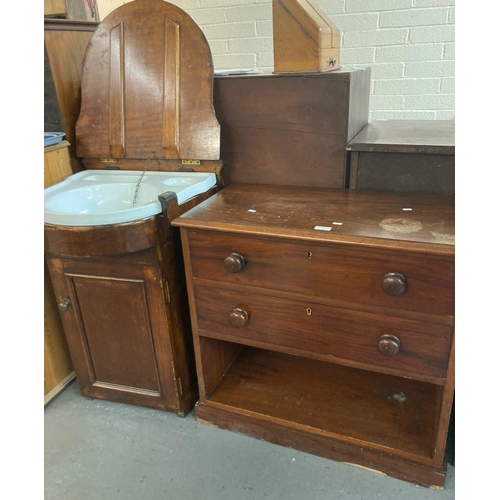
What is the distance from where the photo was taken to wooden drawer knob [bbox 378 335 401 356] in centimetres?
100

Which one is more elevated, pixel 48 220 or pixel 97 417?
pixel 48 220

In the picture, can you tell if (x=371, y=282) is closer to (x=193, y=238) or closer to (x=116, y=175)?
(x=193, y=238)

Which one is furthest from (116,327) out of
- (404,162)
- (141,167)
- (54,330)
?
(404,162)

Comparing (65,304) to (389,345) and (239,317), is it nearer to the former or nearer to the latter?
(239,317)

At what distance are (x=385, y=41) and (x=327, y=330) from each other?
6.12 ft

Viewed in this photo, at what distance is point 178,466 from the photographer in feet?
4.12

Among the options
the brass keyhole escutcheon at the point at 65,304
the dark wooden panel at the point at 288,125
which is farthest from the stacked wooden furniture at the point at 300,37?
the brass keyhole escutcheon at the point at 65,304

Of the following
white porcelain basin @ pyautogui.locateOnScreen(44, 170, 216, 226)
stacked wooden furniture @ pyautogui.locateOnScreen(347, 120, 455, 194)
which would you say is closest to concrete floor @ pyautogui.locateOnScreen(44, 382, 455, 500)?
white porcelain basin @ pyautogui.locateOnScreen(44, 170, 216, 226)

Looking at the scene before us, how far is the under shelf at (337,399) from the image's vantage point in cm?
121

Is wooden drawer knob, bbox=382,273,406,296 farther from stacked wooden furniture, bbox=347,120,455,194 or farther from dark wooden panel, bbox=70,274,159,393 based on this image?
dark wooden panel, bbox=70,274,159,393

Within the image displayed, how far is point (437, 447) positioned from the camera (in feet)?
3.61

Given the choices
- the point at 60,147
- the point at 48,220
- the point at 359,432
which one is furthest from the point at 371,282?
the point at 60,147

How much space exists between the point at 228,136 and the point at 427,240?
2.55ft

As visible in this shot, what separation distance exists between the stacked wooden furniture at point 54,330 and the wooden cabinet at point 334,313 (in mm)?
553
